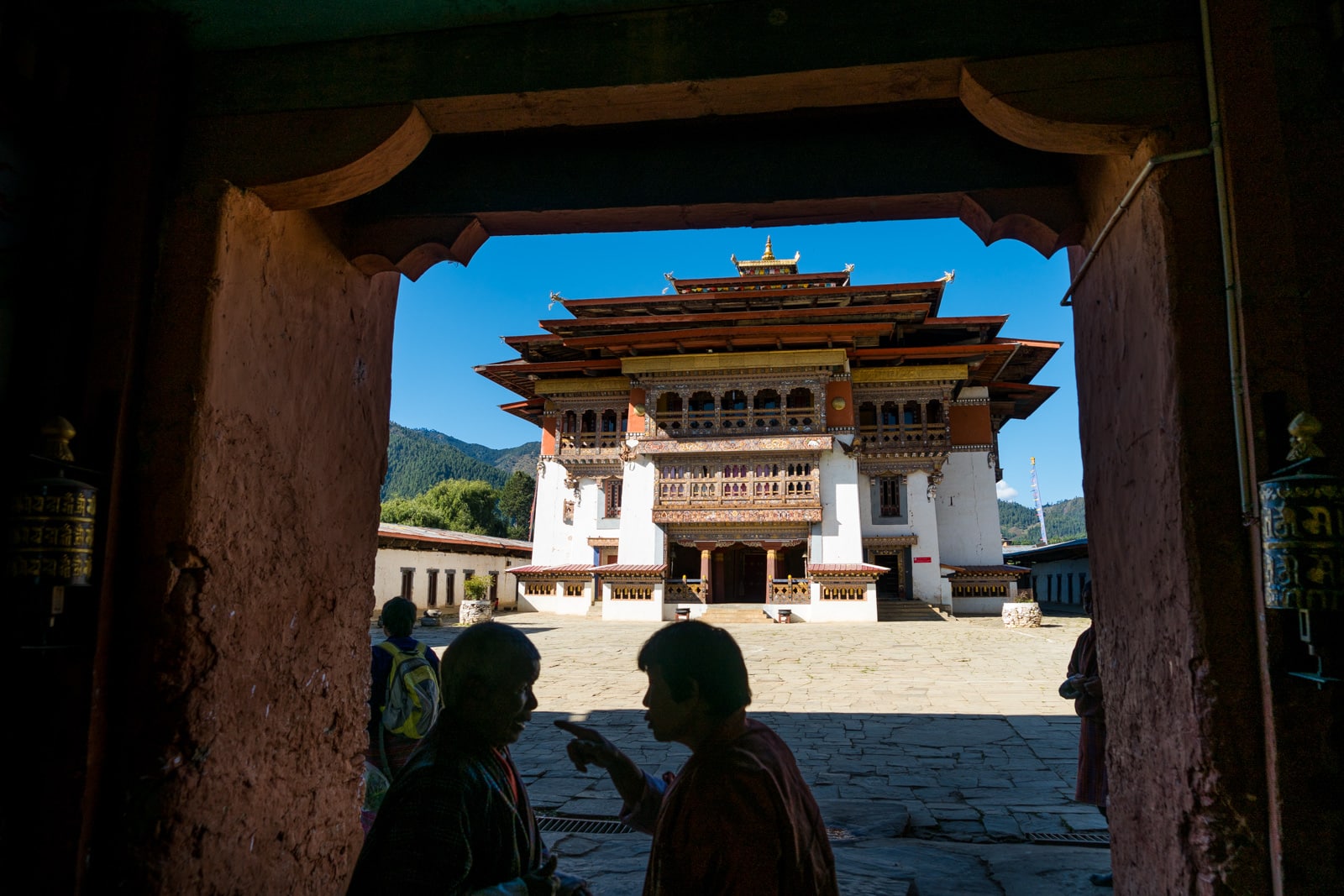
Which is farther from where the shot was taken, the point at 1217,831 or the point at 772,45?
the point at 772,45

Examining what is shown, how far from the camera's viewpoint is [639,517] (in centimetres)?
2502

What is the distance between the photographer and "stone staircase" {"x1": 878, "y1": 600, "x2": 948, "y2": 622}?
22.9 metres

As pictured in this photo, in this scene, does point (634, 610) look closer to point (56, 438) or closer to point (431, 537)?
point (431, 537)

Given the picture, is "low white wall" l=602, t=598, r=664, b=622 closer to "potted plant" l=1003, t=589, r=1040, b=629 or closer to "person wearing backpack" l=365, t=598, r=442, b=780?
"potted plant" l=1003, t=589, r=1040, b=629

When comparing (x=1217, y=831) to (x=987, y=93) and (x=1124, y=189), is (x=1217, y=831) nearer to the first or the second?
(x=1124, y=189)

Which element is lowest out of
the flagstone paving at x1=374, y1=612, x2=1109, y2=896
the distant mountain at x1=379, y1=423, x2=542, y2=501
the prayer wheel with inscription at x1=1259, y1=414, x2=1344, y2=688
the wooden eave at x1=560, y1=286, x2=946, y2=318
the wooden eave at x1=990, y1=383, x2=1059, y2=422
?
the flagstone paving at x1=374, y1=612, x2=1109, y2=896

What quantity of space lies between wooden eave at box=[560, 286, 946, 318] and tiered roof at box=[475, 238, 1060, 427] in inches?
1.3

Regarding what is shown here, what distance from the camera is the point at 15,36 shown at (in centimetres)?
236

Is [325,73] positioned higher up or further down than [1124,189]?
higher up

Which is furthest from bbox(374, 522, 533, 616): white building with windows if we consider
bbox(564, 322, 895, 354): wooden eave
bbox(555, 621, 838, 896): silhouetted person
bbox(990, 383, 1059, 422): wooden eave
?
bbox(555, 621, 838, 896): silhouetted person

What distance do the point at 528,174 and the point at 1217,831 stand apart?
3288 millimetres

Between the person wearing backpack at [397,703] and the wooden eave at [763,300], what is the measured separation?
2114 cm

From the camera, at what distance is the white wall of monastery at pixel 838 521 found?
23.6 metres

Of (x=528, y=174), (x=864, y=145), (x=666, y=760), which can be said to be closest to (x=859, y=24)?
(x=864, y=145)
